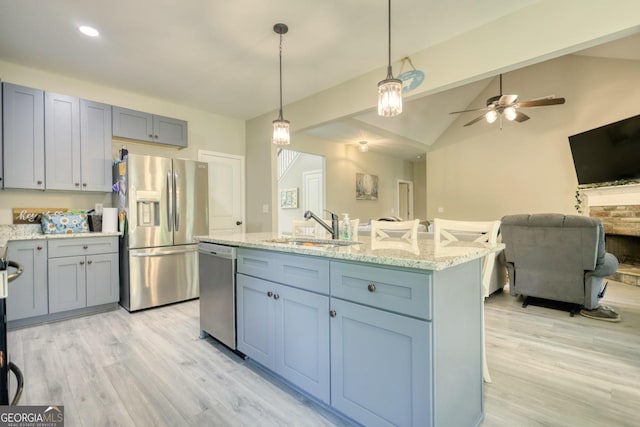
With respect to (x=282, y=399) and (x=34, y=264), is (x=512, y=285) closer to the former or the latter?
(x=282, y=399)

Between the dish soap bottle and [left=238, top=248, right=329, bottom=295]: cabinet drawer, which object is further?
the dish soap bottle

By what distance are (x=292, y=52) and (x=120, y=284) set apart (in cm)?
335

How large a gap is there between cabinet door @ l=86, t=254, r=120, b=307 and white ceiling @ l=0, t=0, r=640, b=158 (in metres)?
2.12

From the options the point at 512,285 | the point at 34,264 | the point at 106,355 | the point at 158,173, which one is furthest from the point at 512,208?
the point at 34,264

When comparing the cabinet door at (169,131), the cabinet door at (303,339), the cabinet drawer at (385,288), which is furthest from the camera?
the cabinet door at (169,131)

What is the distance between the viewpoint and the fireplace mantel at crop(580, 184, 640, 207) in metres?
4.48

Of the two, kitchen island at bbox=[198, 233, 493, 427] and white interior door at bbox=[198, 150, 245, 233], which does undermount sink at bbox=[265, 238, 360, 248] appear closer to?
kitchen island at bbox=[198, 233, 493, 427]

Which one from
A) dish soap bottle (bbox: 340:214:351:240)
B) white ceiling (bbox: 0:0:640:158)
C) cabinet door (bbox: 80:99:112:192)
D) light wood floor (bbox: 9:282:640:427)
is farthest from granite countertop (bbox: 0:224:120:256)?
dish soap bottle (bbox: 340:214:351:240)

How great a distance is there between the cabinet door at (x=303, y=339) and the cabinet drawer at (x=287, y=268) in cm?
5

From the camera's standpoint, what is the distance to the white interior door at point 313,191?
6.69 meters

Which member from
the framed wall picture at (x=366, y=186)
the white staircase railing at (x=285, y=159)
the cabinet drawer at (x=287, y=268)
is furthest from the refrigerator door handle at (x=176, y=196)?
the framed wall picture at (x=366, y=186)

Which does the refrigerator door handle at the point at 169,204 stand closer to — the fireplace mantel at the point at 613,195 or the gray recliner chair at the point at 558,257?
the gray recliner chair at the point at 558,257

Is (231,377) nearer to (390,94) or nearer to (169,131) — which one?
(390,94)

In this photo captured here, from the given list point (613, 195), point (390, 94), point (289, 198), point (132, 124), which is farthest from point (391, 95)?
point (289, 198)
